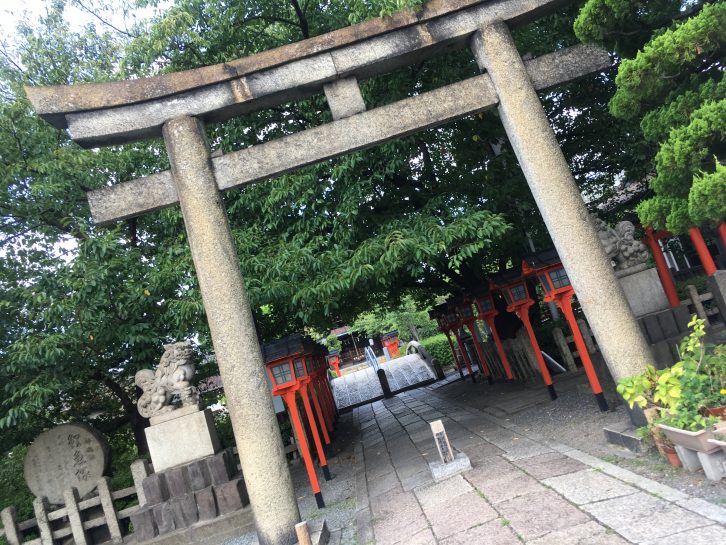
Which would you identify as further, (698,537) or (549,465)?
(549,465)

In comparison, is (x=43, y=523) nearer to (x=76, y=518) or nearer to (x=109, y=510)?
(x=76, y=518)

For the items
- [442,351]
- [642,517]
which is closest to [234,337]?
[642,517]

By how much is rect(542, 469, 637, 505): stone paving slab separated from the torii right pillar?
1151mm

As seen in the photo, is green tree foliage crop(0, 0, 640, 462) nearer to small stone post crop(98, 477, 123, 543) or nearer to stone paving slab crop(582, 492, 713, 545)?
small stone post crop(98, 477, 123, 543)

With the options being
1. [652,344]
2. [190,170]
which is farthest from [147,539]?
[652,344]

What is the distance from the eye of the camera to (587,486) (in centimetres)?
468

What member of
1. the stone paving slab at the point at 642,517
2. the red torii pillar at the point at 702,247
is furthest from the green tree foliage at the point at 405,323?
the stone paving slab at the point at 642,517

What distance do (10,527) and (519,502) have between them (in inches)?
309

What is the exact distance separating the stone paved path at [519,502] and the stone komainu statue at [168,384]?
9.47 feet

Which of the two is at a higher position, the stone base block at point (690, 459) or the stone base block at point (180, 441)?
the stone base block at point (180, 441)

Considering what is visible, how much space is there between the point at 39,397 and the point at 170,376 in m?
1.82

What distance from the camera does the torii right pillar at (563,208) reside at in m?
5.50

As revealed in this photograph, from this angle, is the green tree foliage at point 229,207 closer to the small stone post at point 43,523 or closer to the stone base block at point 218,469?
the small stone post at point 43,523

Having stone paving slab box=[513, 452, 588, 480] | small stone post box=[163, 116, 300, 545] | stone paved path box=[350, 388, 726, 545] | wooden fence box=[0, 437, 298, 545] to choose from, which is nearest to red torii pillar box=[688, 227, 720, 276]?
stone paved path box=[350, 388, 726, 545]
